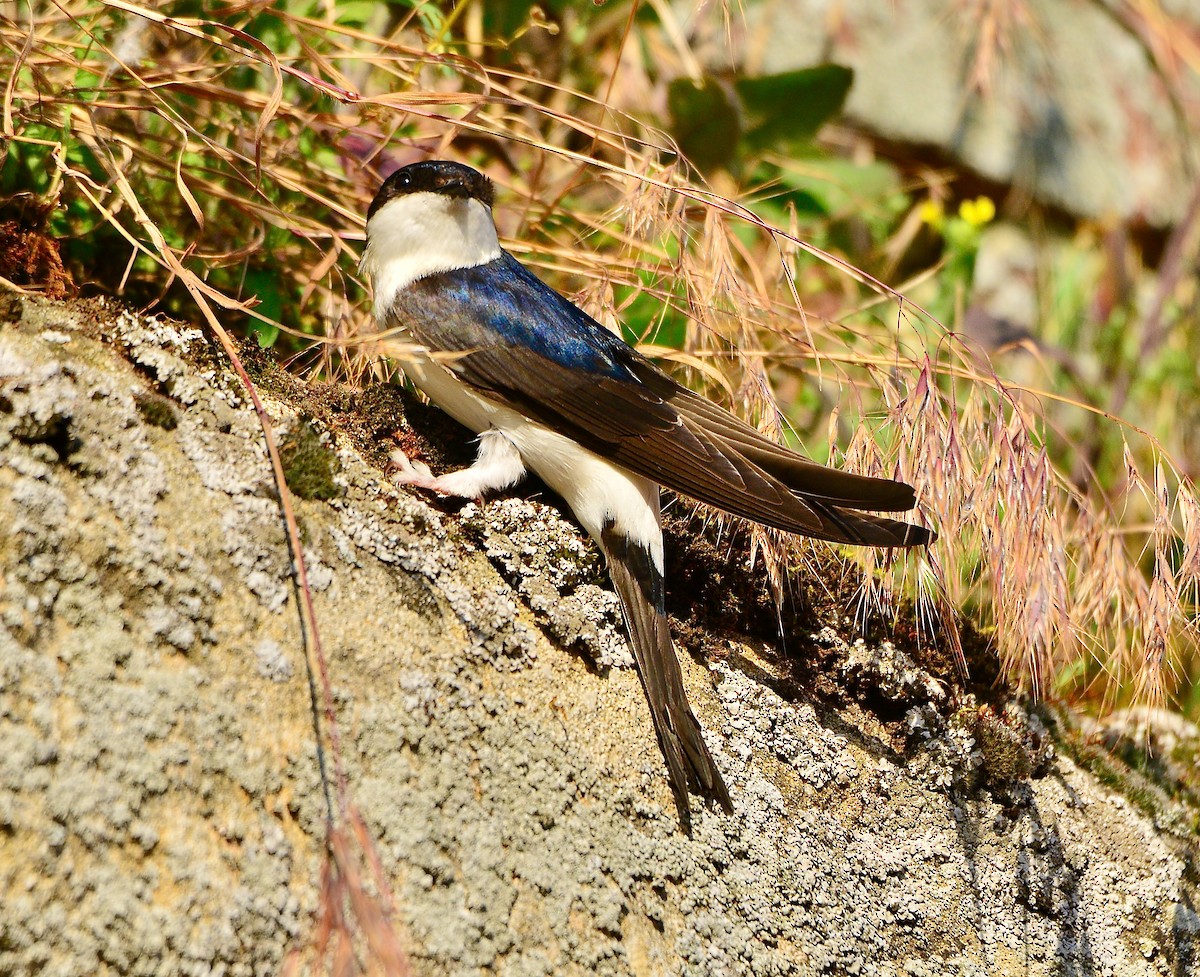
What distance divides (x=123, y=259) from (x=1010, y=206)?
11.7 ft

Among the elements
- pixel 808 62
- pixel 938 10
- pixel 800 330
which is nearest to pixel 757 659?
pixel 800 330

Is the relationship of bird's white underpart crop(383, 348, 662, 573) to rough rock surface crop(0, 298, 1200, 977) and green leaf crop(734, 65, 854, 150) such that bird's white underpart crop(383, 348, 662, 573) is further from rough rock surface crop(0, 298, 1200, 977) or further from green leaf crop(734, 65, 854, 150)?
green leaf crop(734, 65, 854, 150)

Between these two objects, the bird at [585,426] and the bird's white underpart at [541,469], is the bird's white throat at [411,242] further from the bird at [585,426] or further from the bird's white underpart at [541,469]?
the bird's white underpart at [541,469]

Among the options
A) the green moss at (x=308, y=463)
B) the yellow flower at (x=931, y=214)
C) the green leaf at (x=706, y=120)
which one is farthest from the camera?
the yellow flower at (x=931, y=214)

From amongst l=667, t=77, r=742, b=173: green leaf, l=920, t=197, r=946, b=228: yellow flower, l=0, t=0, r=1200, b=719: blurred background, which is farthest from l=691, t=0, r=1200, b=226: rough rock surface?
l=667, t=77, r=742, b=173: green leaf

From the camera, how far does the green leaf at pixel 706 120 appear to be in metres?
3.42

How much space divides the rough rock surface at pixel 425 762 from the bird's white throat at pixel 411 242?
0.57 m

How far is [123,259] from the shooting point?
2291 mm

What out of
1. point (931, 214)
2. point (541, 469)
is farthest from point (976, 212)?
point (541, 469)

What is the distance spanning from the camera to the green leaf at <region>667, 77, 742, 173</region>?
3420mm

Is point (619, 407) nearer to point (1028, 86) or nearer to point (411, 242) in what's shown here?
point (411, 242)

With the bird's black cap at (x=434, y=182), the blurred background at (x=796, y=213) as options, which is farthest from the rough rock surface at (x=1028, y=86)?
the bird's black cap at (x=434, y=182)

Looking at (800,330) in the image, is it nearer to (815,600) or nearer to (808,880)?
(815,600)

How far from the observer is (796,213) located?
3.16 meters
